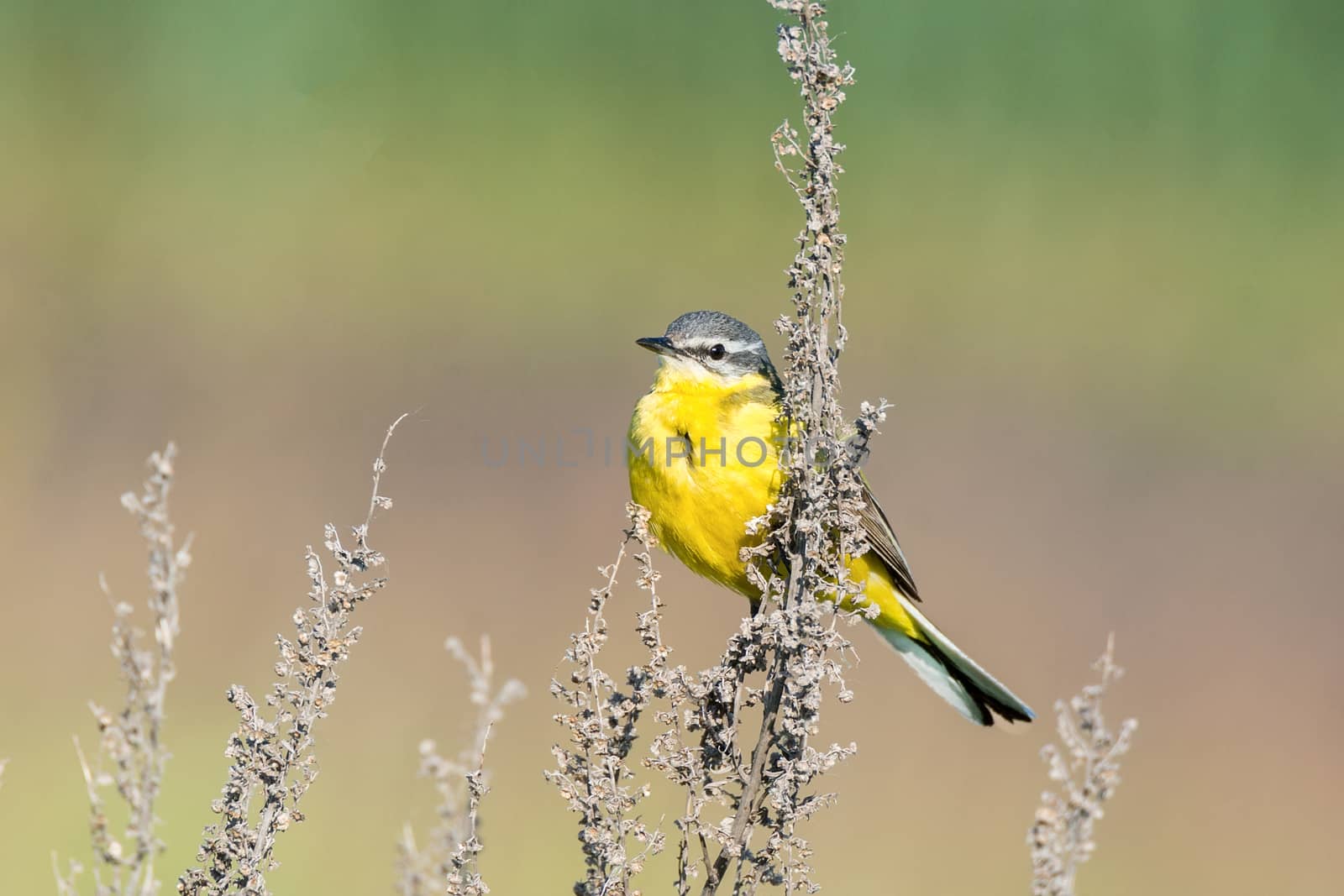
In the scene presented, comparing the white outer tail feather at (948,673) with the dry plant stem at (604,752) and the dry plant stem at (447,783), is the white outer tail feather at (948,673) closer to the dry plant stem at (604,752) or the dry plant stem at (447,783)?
the dry plant stem at (604,752)

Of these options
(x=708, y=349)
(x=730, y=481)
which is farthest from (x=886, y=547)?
(x=708, y=349)

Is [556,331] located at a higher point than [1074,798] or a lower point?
higher

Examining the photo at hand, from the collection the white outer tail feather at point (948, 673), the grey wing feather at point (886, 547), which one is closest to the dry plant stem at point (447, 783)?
the grey wing feather at point (886, 547)

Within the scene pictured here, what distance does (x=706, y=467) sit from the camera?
3918mm

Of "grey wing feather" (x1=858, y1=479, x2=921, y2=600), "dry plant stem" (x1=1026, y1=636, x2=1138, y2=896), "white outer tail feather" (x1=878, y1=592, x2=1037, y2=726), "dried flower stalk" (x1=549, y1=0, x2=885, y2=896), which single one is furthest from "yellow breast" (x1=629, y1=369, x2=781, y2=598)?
"dry plant stem" (x1=1026, y1=636, x2=1138, y2=896)

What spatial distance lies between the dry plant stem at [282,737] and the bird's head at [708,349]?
180 cm

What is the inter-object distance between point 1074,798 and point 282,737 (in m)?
1.61

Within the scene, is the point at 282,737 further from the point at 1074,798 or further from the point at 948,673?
the point at 948,673

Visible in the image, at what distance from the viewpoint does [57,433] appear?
24.6ft

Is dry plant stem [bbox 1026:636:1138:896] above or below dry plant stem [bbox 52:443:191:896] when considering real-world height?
above

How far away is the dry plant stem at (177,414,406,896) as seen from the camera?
2.50 meters

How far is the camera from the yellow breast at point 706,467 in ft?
12.7

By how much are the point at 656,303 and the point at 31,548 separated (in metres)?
4.31

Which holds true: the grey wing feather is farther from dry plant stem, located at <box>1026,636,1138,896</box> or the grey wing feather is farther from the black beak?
dry plant stem, located at <box>1026,636,1138,896</box>
